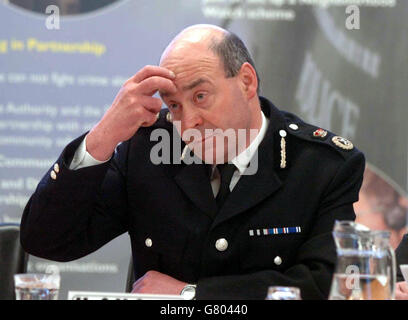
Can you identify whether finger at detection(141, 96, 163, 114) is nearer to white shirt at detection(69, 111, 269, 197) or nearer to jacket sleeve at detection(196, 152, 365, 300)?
white shirt at detection(69, 111, 269, 197)

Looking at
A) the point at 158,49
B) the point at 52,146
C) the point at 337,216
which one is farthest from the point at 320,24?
the point at 337,216

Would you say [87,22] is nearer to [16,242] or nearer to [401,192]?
[16,242]

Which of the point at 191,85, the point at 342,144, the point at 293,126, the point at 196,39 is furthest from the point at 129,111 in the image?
the point at 342,144

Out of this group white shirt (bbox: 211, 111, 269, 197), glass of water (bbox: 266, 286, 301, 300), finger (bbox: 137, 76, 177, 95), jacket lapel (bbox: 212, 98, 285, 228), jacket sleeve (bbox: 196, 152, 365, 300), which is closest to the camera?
glass of water (bbox: 266, 286, 301, 300)

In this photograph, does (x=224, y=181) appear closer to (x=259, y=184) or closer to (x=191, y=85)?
(x=259, y=184)

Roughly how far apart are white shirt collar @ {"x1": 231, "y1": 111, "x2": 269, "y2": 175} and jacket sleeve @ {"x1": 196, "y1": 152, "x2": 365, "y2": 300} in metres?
0.32

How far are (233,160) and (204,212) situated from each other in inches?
9.4

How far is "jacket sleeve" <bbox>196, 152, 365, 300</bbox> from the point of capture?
7.52 feet

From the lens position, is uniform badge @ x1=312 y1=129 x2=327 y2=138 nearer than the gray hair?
No

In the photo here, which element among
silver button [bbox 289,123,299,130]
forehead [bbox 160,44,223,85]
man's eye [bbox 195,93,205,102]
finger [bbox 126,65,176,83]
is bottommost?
silver button [bbox 289,123,299,130]

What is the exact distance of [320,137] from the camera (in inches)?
113

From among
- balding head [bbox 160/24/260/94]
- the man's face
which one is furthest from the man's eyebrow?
balding head [bbox 160/24/260/94]

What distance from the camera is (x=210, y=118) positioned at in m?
2.61

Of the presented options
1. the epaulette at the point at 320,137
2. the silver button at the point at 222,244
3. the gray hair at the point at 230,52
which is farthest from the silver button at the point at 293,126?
the silver button at the point at 222,244
